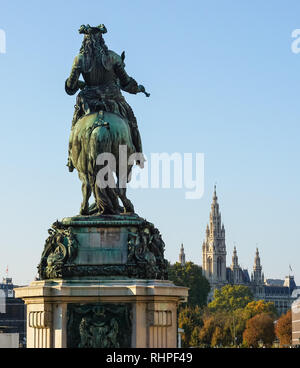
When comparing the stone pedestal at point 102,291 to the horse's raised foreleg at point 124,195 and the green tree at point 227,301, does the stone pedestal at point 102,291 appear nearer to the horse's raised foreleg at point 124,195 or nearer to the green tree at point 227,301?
the horse's raised foreleg at point 124,195

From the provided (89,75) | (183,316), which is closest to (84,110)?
(89,75)

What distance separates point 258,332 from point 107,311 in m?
112

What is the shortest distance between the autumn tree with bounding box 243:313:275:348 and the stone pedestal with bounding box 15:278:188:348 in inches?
4301

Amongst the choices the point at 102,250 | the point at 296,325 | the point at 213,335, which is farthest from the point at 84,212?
the point at 296,325

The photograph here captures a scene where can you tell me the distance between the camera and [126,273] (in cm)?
2156

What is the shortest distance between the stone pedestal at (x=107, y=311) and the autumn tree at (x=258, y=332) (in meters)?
109

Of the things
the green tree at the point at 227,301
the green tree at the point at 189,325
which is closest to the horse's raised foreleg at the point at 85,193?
the green tree at the point at 189,325

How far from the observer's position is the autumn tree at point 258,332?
13100 centimetres

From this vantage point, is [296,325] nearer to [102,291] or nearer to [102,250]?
[102,250]

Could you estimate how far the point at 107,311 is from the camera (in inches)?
844
